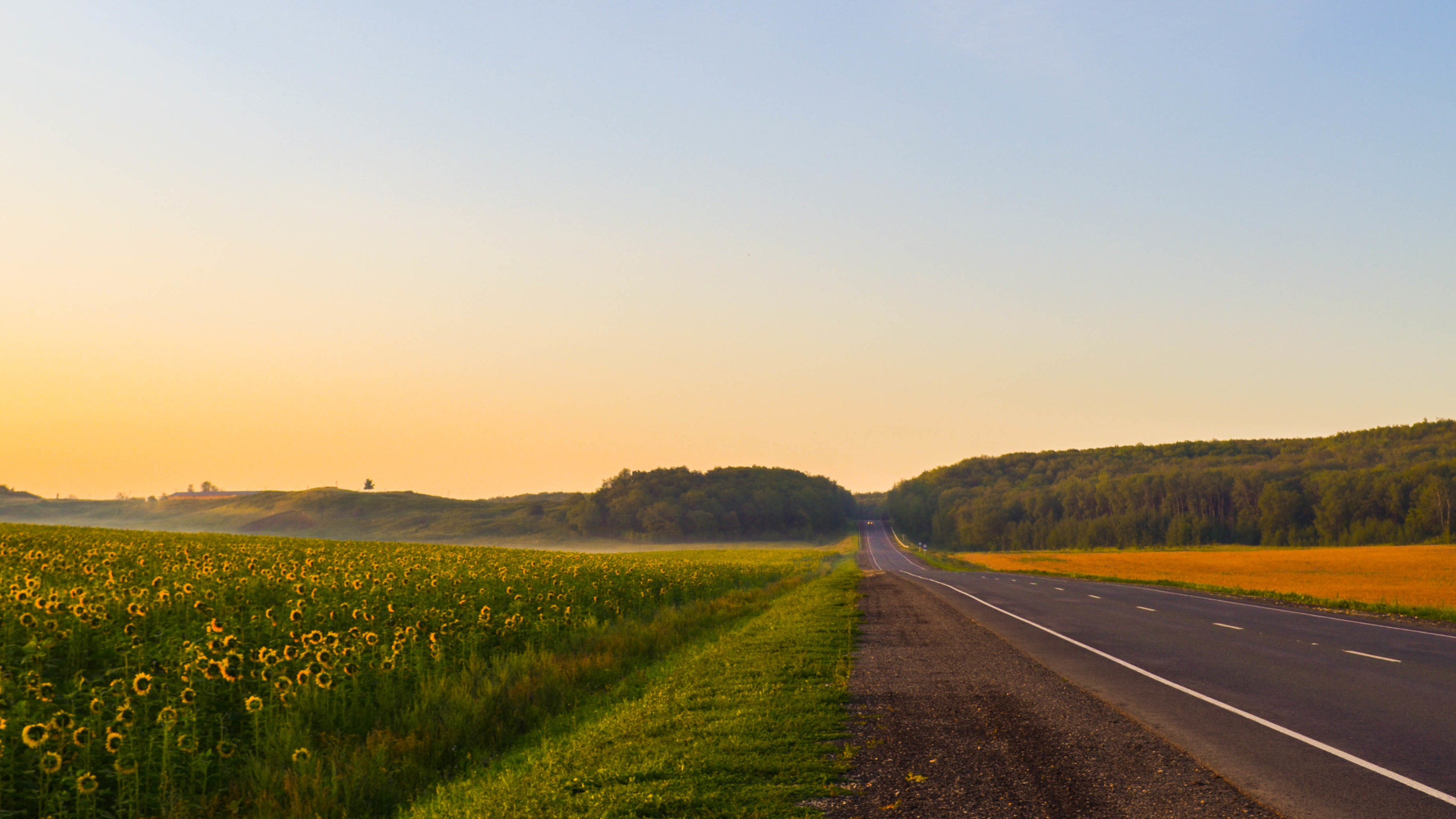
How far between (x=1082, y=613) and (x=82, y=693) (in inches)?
1009

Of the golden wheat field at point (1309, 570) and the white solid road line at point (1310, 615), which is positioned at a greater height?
the white solid road line at point (1310, 615)

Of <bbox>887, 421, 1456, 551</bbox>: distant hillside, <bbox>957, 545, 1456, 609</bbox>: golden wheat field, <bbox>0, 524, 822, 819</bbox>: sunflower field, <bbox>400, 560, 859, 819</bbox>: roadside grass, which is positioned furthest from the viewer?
<bbox>887, 421, 1456, 551</bbox>: distant hillside

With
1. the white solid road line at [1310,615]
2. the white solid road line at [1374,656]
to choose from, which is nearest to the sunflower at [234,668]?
the white solid road line at [1374,656]

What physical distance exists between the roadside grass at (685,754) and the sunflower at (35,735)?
2.79 m

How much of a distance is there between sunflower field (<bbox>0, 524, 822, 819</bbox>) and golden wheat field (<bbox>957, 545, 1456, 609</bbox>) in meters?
29.8

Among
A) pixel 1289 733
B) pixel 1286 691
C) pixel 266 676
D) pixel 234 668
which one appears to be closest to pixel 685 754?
pixel 234 668

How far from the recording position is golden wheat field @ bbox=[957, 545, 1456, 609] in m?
34.3

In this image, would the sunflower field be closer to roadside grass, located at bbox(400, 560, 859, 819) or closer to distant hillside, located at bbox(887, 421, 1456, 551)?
roadside grass, located at bbox(400, 560, 859, 819)

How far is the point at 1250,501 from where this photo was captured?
490 feet

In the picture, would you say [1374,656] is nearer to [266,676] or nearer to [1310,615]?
[1310,615]

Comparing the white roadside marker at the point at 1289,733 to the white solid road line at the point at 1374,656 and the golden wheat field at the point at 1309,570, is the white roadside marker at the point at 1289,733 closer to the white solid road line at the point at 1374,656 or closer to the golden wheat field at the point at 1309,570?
the white solid road line at the point at 1374,656

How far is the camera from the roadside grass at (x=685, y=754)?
22.6 feet

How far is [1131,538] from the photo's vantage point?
151625mm

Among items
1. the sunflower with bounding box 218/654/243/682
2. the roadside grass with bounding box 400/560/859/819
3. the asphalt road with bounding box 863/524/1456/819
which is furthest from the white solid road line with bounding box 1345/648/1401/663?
the sunflower with bounding box 218/654/243/682
